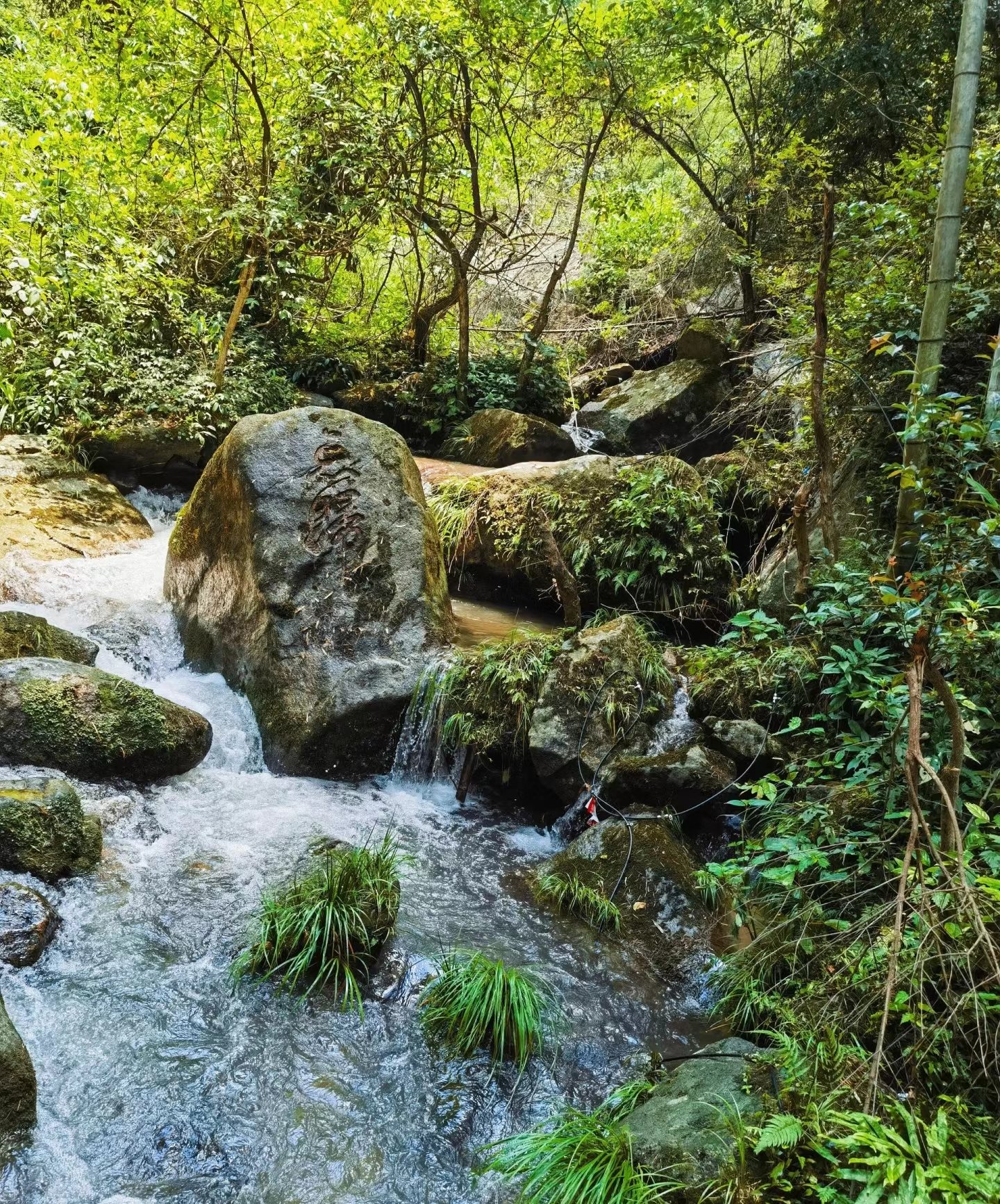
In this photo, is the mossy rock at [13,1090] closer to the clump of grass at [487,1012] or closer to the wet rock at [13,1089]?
the wet rock at [13,1089]

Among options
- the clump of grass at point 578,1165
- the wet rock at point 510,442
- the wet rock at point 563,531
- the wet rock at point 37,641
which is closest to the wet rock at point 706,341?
the wet rock at point 510,442

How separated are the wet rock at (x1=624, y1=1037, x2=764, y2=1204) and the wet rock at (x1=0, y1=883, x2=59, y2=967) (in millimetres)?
2839

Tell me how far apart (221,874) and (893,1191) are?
3714 millimetres

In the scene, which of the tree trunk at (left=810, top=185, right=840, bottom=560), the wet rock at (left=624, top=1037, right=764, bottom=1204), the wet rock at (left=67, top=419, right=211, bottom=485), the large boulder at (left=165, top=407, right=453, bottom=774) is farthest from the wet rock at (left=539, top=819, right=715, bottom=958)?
the wet rock at (left=67, top=419, right=211, bottom=485)

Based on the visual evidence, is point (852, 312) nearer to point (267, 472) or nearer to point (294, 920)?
point (267, 472)

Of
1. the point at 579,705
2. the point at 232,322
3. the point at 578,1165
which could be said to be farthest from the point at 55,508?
the point at 578,1165

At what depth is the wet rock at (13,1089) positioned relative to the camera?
282 centimetres

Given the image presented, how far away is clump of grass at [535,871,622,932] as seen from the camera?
450cm

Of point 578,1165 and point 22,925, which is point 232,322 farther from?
point 578,1165

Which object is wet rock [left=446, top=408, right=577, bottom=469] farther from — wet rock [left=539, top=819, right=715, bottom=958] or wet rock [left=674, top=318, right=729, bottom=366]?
wet rock [left=539, top=819, right=715, bottom=958]

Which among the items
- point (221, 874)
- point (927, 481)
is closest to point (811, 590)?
point (927, 481)

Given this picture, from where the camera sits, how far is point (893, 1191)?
210 centimetres

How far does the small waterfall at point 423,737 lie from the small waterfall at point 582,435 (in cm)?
691

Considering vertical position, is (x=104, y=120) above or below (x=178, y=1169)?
above
